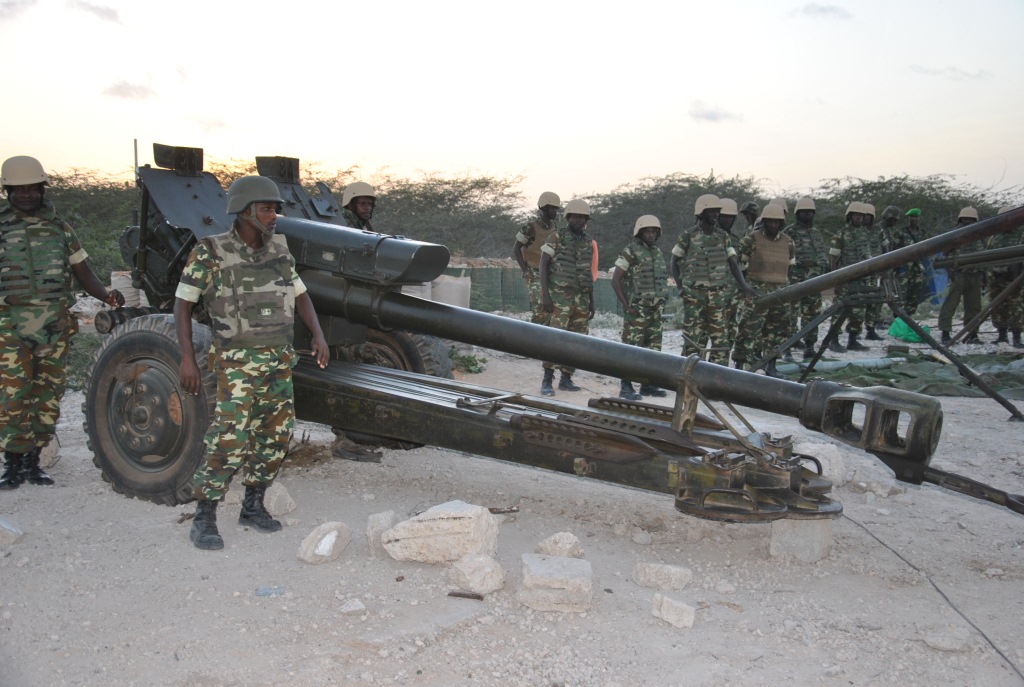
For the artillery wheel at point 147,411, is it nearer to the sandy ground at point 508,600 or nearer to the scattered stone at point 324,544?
the sandy ground at point 508,600

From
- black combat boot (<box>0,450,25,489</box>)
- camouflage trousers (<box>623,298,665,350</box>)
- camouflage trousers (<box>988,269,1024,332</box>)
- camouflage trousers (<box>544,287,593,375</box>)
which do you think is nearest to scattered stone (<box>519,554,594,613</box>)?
black combat boot (<box>0,450,25,489</box>)

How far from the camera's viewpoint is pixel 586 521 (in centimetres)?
458

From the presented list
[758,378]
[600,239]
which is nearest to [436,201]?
[600,239]

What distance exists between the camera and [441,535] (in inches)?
149

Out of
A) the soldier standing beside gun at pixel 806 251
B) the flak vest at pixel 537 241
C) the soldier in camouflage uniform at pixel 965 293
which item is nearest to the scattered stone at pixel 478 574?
the flak vest at pixel 537 241

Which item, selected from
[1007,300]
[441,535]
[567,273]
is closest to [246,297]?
[441,535]

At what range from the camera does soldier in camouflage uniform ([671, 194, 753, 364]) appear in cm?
872

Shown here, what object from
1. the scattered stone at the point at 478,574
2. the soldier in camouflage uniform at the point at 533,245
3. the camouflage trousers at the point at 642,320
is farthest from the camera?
the soldier in camouflage uniform at the point at 533,245

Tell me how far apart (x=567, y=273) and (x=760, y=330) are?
2.59 meters

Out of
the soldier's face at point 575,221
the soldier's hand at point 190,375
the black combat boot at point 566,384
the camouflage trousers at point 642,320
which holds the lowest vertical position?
the black combat boot at point 566,384

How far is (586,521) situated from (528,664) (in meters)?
1.58

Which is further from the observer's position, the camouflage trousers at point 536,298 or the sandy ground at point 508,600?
the camouflage trousers at point 536,298

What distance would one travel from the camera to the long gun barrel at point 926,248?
5.74 meters

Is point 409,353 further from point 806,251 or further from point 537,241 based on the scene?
point 806,251
